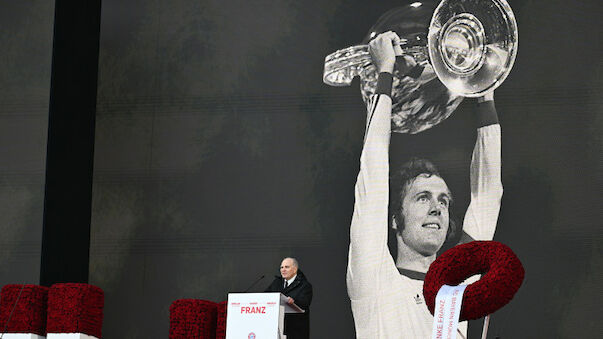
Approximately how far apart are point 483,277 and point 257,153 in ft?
12.8

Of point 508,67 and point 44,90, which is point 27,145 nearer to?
point 44,90

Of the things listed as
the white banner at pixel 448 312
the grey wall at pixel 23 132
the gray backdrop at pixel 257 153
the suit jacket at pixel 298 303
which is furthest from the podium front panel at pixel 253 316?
the grey wall at pixel 23 132

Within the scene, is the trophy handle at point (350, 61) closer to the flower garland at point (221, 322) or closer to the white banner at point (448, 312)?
the flower garland at point (221, 322)

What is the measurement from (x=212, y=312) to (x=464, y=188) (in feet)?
7.80

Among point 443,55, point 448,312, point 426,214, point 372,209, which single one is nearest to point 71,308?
point 372,209

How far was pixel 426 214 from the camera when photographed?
7352 millimetres

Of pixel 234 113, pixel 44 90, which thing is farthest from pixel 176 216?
pixel 44 90

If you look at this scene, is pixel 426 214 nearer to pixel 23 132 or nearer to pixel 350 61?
pixel 350 61

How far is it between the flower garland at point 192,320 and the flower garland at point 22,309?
1001mm

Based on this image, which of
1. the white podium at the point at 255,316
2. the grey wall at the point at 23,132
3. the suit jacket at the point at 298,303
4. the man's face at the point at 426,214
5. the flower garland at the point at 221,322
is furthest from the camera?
the grey wall at the point at 23,132

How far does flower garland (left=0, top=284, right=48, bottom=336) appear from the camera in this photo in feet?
20.9

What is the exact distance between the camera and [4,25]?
792cm

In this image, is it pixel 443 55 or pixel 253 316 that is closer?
pixel 253 316

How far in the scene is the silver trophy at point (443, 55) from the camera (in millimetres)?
7367
